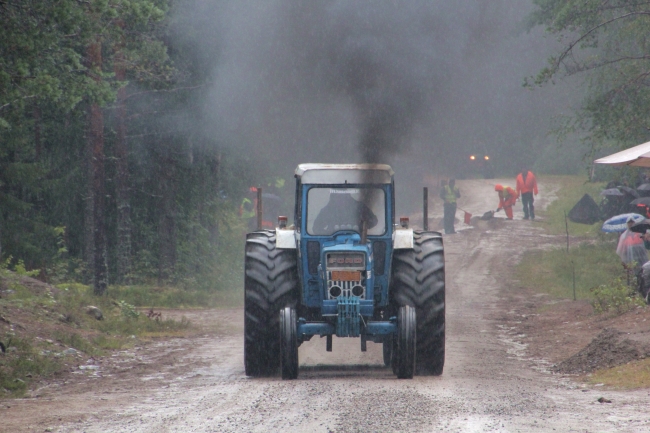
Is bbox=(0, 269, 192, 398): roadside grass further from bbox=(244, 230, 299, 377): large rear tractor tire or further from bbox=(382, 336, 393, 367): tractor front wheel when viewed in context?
bbox=(382, 336, 393, 367): tractor front wheel

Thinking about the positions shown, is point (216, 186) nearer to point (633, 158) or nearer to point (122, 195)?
point (122, 195)

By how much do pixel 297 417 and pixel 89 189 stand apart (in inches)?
574

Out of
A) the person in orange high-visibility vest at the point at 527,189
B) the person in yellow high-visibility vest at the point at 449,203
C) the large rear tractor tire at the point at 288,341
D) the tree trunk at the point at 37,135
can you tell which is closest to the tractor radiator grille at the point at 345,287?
the large rear tractor tire at the point at 288,341

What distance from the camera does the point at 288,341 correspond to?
987cm

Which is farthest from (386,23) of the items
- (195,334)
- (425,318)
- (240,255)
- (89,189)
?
(240,255)

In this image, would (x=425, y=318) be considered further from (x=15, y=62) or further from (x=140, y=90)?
(x=140, y=90)

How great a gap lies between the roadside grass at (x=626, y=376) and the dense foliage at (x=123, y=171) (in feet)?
29.2

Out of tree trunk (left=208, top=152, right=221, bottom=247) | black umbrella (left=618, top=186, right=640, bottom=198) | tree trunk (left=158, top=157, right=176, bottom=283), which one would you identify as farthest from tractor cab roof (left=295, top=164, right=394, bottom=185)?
black umbrella (left=618, top=186, right=640, bottom=198)

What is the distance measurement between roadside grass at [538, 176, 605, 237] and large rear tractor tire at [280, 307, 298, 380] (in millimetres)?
18903

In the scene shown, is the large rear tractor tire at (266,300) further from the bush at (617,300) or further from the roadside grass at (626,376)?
the bush at (617,300)

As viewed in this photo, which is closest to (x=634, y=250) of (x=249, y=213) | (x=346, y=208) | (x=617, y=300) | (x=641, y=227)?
(x=641, y=227)

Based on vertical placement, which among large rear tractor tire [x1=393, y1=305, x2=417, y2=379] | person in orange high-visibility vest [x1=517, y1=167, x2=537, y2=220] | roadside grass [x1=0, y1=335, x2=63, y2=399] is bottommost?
roadside grass [x1=0, y1=335, x2=63, y2=399]

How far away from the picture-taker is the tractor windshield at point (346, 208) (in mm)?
10516

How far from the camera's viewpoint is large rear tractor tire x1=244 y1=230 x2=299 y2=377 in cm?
1054
